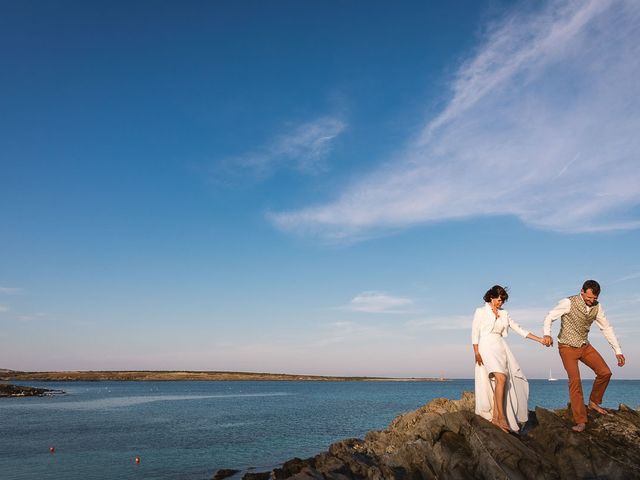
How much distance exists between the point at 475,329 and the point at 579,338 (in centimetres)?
263

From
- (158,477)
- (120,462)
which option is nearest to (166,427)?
(120,462)

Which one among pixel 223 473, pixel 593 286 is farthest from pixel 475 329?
pixel 223 473

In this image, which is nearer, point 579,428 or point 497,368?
point 497,368

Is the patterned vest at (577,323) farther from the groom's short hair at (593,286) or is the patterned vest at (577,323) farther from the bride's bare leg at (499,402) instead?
the bride's bare leg at (499,402)

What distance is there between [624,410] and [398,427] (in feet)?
49.1

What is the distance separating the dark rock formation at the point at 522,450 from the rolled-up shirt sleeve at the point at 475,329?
2188mm

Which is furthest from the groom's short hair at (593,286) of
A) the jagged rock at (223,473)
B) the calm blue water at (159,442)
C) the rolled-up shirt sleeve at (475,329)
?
the calm blue water at (159,442)

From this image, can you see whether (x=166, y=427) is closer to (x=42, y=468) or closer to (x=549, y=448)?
(x=42, y=468)

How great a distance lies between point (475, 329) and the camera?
12562mm

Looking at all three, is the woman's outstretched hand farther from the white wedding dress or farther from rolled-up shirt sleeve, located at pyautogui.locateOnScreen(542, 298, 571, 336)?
rolled-up shirt sleeve, located at pyautogui.locateOnScreen(542, 298, 571, 336)

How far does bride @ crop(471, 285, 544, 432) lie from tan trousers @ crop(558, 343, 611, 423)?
114 cm

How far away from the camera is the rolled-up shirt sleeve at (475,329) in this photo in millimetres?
12469

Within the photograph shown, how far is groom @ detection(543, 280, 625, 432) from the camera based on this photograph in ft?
40.3

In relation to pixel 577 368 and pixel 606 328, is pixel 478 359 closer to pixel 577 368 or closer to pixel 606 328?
pixel 577 368
